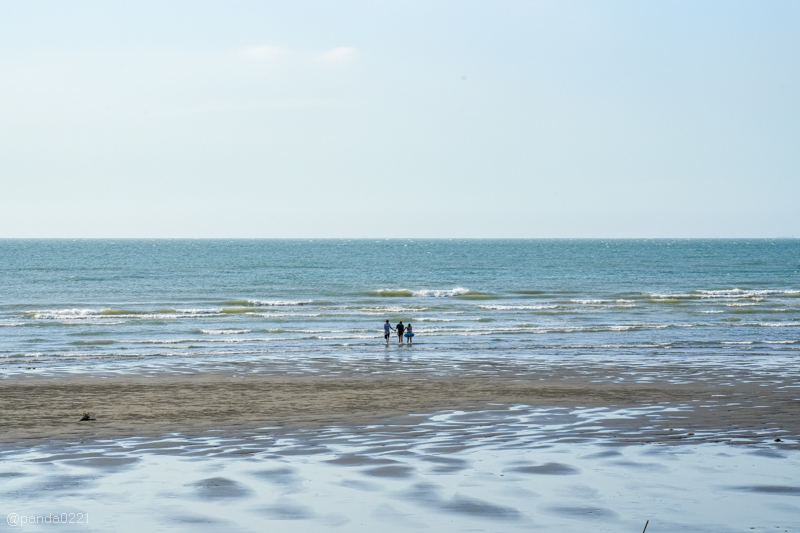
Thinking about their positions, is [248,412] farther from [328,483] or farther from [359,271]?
[359,271]

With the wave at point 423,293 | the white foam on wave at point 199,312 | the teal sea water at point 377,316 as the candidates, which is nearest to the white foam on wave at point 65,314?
the teal sea water at point 377,316

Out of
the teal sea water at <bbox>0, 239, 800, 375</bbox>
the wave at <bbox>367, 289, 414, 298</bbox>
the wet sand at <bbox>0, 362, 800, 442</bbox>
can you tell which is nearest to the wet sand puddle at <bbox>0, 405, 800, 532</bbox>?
the wet sand at <bbox>0, 362, 800, 442</bbox>

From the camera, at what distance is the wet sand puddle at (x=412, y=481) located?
31.3 feet

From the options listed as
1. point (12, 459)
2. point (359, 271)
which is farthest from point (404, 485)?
point (359, 271)

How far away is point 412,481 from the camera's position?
11188 millimetres

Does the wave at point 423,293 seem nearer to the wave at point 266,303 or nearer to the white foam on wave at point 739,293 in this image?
the wave at point 266,303

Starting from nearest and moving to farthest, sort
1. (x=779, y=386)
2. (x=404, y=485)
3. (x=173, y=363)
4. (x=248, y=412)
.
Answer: (x=404, y=485) → (x=248, y=412) → (x=779, y=386) → (x=173, y=363)

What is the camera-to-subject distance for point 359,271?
9150cm

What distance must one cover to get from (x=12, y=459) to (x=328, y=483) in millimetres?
5294

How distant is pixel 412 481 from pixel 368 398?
27.6 ft

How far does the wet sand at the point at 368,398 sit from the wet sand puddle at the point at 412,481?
1080 millimetres

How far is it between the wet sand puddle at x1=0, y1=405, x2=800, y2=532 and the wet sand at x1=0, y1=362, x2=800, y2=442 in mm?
1080

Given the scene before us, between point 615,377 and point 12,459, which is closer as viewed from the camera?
point 12,459

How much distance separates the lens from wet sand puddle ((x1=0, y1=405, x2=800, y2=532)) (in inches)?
376
